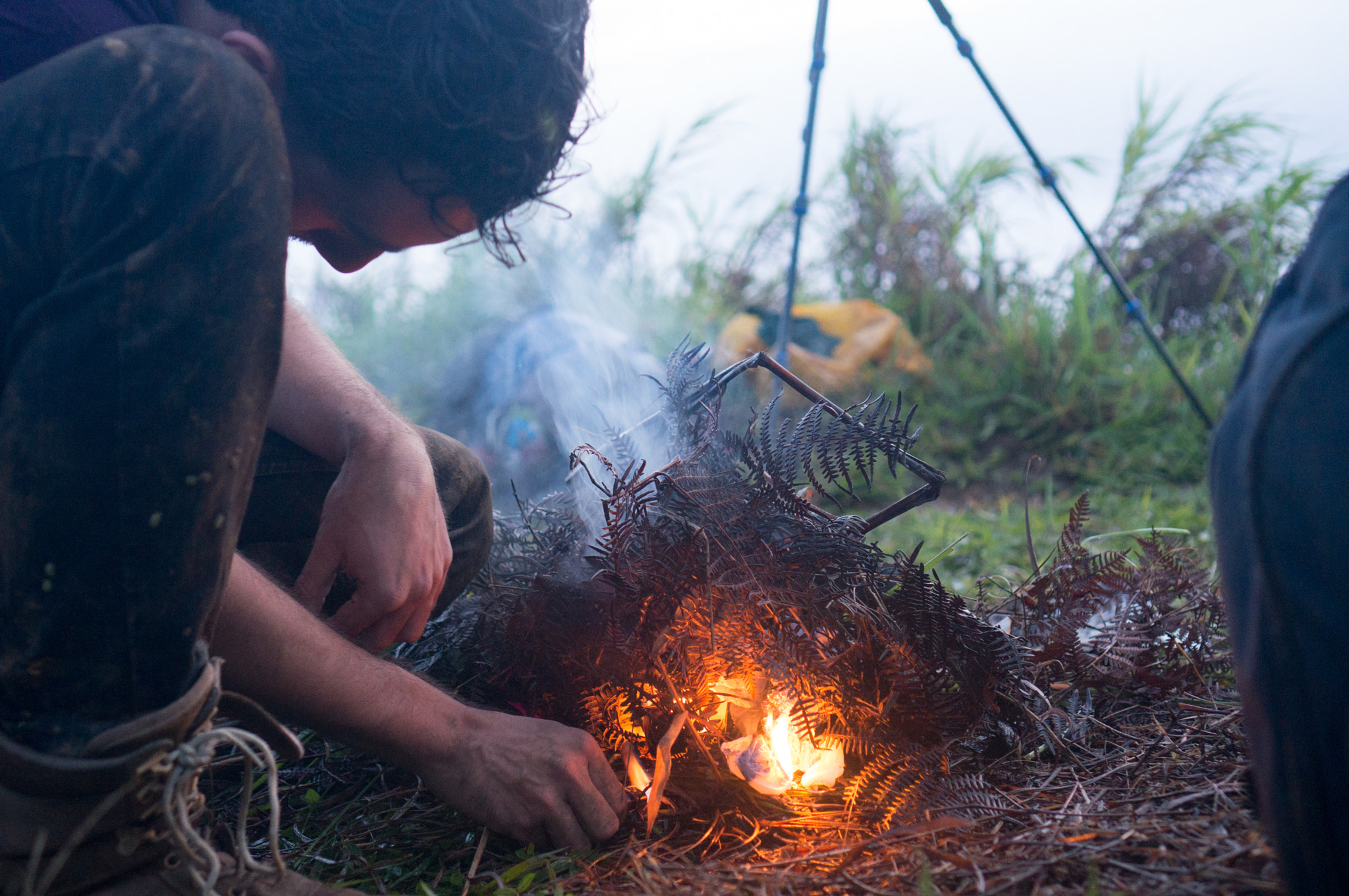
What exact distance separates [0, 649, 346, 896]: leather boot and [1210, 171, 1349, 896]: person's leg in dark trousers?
0.91 meters

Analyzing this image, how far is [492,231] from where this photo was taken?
1603mm

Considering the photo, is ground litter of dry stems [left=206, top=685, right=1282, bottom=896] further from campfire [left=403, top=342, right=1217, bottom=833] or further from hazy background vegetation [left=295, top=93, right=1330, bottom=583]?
hazy background vegetation [left=295, top=93, right=1330, bottom=583]

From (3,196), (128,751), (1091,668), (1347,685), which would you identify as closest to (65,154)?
(3,196)

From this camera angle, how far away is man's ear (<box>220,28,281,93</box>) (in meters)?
1.23

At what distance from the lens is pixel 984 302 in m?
5.31

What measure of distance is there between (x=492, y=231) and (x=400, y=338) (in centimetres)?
513

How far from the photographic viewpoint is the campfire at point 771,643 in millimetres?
1123

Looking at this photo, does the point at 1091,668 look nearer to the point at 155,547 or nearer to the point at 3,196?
the point at 155,547

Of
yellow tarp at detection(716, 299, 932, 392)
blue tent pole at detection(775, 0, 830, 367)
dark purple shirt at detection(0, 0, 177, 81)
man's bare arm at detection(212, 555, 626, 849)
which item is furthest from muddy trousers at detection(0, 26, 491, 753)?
yellow tarp at detection(716, 299, 932, 392)

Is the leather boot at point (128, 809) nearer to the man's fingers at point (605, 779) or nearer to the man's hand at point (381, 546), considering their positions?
the man's hand at point (381, 546)

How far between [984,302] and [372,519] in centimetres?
487

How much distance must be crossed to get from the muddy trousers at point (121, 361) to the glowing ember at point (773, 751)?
0.68 metres

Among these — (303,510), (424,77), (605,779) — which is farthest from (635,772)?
(424,77)

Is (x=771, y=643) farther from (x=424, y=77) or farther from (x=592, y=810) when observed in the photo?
(x=424, y=77)
